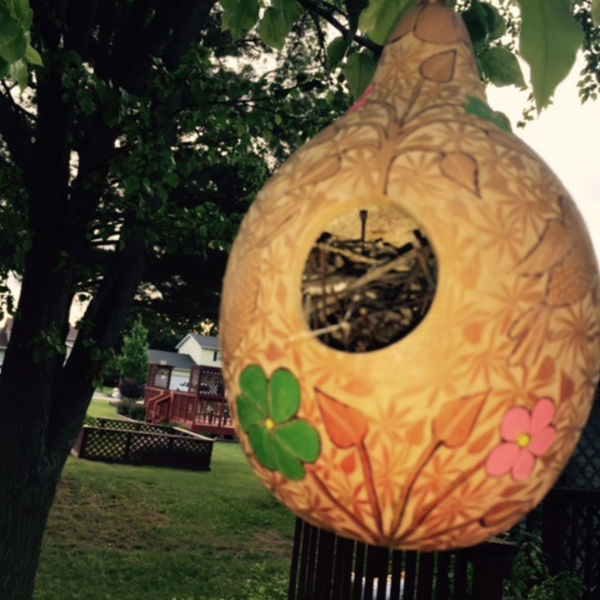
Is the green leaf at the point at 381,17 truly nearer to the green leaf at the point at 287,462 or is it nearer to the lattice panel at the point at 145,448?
the green leaf at the point at 287,462

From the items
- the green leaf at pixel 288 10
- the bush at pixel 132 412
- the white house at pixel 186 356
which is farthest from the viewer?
the white house at pixel 186 356

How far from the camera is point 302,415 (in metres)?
0.96

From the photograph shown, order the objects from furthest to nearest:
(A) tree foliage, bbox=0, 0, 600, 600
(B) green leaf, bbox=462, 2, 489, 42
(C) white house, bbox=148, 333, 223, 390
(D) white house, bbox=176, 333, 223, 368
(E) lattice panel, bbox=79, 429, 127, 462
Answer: (C) white house, bbox=148, 333, 223, 390
(D) white house, bbox=176, 333, 223, 368
(E) lattice panel, bbox=79, 429, 127, 462
(A) tree foliage, bbox=0, 0, 600, 600
(B) green leaf, bbox=462, 2, 489, 42

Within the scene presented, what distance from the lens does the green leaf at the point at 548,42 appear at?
132 centimetres

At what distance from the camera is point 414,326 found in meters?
0.92

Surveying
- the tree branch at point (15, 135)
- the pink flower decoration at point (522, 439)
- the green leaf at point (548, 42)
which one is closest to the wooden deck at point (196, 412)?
the tree branch at point (15, 135)

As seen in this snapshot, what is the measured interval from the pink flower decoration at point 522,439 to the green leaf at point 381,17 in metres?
0.96

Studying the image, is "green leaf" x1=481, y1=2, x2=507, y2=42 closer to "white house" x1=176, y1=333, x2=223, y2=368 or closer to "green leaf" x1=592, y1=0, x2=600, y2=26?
"green leaf" x1=592, y1=0, x2=600, y2=26

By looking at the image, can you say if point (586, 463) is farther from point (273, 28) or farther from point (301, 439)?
point (301, 439)

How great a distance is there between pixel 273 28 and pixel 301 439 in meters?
1.53

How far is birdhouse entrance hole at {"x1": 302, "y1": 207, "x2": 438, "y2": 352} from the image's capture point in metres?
0.92

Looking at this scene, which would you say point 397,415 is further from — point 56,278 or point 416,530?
point 56,278

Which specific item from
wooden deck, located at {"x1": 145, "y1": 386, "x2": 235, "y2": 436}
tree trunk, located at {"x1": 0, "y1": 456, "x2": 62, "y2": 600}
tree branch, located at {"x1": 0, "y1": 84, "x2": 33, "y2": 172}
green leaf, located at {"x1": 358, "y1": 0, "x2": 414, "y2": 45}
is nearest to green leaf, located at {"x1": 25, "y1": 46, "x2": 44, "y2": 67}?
green leaf, located at {"x1": 358, "y1": 0, "x2": 414, "y2": 45}

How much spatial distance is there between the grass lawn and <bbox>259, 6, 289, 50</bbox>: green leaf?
6.31 meters
